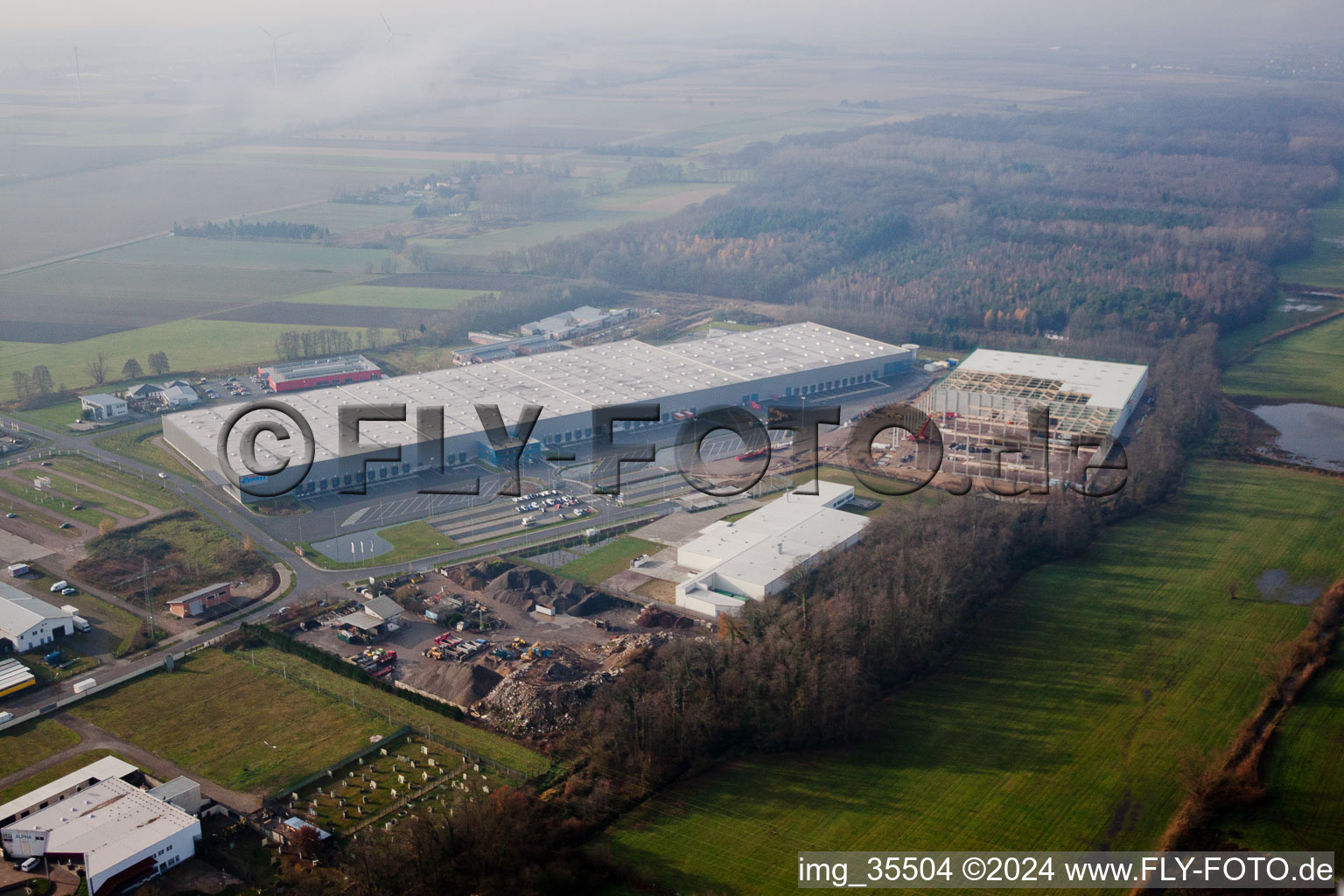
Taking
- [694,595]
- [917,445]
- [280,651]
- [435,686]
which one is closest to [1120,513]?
[917,445]

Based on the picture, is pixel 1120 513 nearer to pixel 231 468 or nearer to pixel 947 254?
pixel 231 468

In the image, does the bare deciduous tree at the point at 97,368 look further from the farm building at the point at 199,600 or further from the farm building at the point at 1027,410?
the farm building at the point at 1027,410

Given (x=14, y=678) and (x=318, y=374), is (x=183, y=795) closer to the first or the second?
(x=14, y=678)

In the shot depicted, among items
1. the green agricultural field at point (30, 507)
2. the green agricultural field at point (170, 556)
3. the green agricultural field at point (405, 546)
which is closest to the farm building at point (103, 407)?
the green agricultural field at point (30, 507)

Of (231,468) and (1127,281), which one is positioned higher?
(1127,281)

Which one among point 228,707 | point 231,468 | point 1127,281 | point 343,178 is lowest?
point 228,707
